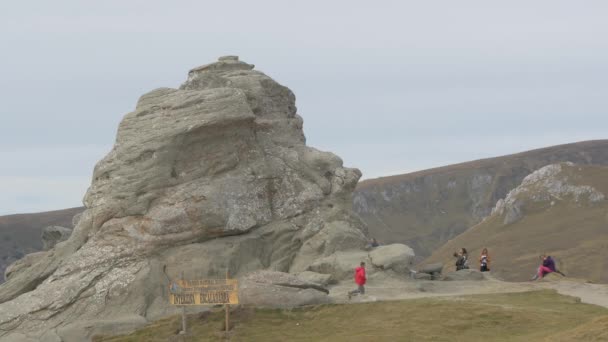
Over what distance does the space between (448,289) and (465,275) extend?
505 cm

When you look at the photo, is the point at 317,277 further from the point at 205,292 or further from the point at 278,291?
the point at 205,292

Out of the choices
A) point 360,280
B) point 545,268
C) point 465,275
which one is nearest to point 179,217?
point 360,280

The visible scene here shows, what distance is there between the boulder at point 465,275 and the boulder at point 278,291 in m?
13.1

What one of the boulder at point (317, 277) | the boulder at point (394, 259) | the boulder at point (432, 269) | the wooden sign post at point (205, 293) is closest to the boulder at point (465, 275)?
the boulder at point (432, 269)

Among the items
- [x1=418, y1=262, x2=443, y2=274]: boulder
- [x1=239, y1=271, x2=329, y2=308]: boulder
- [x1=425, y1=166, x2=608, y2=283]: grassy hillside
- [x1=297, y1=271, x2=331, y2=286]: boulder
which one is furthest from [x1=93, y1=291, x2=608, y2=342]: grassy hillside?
[x1=425, y1=166, x2=608, y2=283]: grassy hillside

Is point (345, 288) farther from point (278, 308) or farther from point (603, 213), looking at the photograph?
point (603, 213)

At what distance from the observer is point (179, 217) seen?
56.5 metres

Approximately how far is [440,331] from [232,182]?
19.8 meters

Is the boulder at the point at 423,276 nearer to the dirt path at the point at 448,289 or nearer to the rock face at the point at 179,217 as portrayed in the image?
the dirt path at the point at 448,289

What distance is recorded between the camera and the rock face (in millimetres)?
53625

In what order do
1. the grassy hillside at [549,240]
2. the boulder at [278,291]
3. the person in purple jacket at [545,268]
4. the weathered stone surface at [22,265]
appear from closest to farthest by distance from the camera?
the boulder at [278,291], the weathered stone surface at [22,265], the person in purple jacket at [545,268], the grassy hillside at [549,240]

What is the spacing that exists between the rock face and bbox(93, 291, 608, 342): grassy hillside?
15.5 ft

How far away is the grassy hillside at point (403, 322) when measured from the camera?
44625mm

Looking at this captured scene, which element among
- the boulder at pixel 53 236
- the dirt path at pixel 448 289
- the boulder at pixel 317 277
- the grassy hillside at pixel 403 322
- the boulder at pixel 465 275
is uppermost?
the boulder at pixel 53 236
